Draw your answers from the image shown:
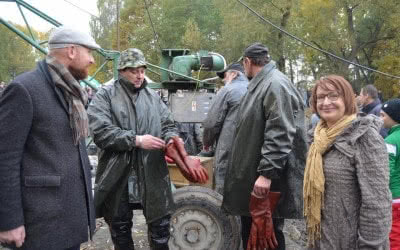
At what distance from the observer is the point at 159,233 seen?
A: 3.39 m

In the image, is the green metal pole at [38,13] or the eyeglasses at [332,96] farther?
the green metal pole at [38,13]

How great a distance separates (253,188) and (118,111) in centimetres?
121

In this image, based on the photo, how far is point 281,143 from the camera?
114 inches

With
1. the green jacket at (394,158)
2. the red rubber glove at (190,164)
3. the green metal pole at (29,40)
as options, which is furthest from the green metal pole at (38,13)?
the green jacket at (394,158)

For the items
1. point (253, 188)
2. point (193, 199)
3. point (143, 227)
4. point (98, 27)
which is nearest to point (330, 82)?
point (253, 188)

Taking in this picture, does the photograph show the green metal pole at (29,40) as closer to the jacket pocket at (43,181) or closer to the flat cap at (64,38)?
the flat cap at (64,38)

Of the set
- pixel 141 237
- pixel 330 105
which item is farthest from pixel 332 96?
pixel 141 237

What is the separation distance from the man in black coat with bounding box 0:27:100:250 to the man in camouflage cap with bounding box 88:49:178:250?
0.70m

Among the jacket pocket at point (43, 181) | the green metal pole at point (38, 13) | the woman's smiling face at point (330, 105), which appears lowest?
the jacket pocket at point (43, 181)

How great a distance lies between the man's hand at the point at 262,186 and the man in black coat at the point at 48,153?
3.76ft

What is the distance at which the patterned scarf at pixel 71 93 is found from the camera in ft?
7.57

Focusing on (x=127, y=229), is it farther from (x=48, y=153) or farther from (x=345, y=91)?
(x=345, y=91)

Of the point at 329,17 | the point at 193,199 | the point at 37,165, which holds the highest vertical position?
the point at 329,17

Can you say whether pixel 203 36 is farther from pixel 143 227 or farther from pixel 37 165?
pixel 37 165
